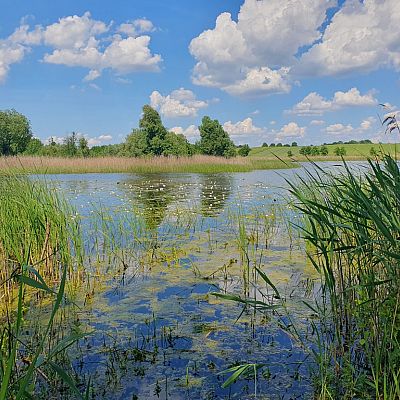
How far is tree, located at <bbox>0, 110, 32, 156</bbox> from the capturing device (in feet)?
174

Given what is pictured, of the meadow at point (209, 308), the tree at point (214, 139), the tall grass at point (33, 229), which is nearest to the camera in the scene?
the meadow at point (209, 308)

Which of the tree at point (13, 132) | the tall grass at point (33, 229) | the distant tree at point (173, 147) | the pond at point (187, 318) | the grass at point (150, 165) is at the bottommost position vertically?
the pond at point (187, 318)

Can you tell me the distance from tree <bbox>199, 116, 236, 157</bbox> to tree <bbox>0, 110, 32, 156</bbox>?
23956 mm

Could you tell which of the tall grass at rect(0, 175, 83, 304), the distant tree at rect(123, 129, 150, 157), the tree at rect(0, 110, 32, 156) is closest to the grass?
the distant tree at rect(123, 129, 150, 157)

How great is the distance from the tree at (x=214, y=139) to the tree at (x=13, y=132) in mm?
23956

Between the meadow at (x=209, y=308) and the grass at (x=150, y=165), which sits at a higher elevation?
the grass at (x=150, y=165)

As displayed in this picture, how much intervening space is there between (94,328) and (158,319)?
599mm

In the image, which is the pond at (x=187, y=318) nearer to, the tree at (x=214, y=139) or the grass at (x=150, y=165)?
the grass at (x=150, y=165)

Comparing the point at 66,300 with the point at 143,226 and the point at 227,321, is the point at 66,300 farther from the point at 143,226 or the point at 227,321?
the point at 143,226

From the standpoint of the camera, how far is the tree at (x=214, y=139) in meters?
44.7

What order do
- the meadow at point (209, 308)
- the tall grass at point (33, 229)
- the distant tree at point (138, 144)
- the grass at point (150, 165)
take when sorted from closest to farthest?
1. the meadow at point (209, 308)
2. the tall grass at point (33, 229)
3. the grass at point (150, 165)
4. the distant tree at point (138, 144)

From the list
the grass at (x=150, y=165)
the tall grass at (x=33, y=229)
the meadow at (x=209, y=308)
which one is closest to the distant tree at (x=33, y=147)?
the grass at (x=150, y=165)

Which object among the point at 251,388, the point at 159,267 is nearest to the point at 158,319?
the point at 251,388

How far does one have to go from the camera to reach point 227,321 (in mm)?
3861
